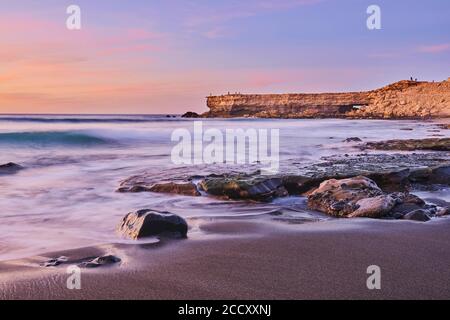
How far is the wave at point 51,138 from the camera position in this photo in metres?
18.0

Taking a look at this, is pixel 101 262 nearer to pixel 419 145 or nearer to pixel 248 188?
pixel 248 188

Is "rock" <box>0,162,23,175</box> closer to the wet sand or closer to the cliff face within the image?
the wet sand

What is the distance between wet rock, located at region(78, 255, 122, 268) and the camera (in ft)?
10.9

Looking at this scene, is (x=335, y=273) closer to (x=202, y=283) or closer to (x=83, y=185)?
(x=202, y=283)

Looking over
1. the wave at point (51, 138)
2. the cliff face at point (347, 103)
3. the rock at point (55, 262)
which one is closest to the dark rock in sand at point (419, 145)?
the rock at point (55, 262)

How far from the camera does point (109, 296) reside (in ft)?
9.08

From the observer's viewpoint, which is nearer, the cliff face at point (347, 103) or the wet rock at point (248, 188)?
the wet rock at point (248, 188)

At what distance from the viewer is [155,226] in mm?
4125

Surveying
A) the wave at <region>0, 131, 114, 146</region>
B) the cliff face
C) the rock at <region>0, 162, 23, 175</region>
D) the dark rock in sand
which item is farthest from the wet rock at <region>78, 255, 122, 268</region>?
the cliff face

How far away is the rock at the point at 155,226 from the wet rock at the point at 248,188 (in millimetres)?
1794

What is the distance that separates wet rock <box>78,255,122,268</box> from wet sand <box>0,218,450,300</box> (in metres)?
0.08

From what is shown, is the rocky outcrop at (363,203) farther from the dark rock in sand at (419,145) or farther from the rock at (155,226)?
the dark rock in sand at (419,145)

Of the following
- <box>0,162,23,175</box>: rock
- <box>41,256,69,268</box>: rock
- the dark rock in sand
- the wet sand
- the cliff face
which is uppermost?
the cliff face

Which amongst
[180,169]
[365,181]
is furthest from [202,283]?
[180,169]
